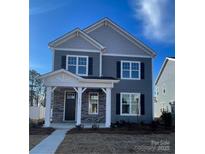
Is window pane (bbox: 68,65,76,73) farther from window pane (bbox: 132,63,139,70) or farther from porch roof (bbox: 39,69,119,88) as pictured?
window pane (bbox: 132,63,139,70)

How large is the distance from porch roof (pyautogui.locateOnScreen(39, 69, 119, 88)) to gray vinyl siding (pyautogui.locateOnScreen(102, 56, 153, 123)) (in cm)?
89

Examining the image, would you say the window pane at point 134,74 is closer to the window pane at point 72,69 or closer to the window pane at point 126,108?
the window pane at point 126,108

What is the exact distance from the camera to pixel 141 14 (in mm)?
6895

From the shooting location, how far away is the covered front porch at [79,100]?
9.76 m

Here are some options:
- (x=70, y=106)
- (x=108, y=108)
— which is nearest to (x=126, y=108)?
(x=108, y=108)

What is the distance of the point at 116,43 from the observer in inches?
432

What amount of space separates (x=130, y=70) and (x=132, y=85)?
2.06 ft

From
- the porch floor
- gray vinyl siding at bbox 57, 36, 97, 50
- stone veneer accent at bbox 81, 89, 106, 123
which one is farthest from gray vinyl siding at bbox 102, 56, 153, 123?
the porch floor

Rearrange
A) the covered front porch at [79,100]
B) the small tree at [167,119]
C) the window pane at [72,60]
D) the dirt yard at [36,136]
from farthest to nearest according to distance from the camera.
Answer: the window pane at [72,60] < the small tree at [167,119] < the covered front porch at [79,100] < the dirt yard at [36,136]

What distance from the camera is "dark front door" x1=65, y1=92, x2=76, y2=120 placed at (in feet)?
35.4

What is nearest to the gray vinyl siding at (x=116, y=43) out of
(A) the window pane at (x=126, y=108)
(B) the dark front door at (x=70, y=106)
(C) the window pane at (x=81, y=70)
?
(C) the window pane at (x=81, y=70)
